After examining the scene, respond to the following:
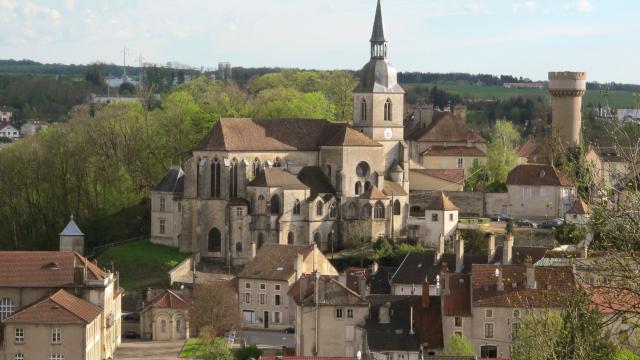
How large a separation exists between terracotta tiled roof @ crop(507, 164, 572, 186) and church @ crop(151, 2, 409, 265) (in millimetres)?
6363

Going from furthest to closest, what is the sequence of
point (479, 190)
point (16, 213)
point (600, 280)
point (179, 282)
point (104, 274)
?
point (16, 213), point (479, 190), point (179, 282), point (104, 274), point (600, 280)

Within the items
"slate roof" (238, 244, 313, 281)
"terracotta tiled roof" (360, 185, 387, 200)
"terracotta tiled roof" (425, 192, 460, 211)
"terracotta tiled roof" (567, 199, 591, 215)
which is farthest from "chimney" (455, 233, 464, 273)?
"terracotta tiled roof" (360, 185, 387, 200)

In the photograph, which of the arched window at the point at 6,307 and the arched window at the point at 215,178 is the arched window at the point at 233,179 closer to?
the arched window at the point at 215,178

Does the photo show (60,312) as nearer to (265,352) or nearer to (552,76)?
(265,352)

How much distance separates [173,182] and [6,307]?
86.1 feet

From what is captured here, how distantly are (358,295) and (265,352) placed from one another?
4.61 m

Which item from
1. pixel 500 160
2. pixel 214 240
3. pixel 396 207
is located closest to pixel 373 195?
pixel 396 207

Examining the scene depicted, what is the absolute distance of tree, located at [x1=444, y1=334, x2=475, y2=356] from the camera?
55.6m

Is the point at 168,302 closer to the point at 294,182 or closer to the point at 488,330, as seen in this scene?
the point at 294,182

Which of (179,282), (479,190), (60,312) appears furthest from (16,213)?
(60,312)

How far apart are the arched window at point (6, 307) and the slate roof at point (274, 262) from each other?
47.2ft

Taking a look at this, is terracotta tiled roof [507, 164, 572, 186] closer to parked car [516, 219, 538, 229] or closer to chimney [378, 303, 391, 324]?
parked car [516, 219, 538, 229]

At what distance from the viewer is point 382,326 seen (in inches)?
2393

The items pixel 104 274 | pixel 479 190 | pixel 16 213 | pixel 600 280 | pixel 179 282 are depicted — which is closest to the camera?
pixel 600 280
